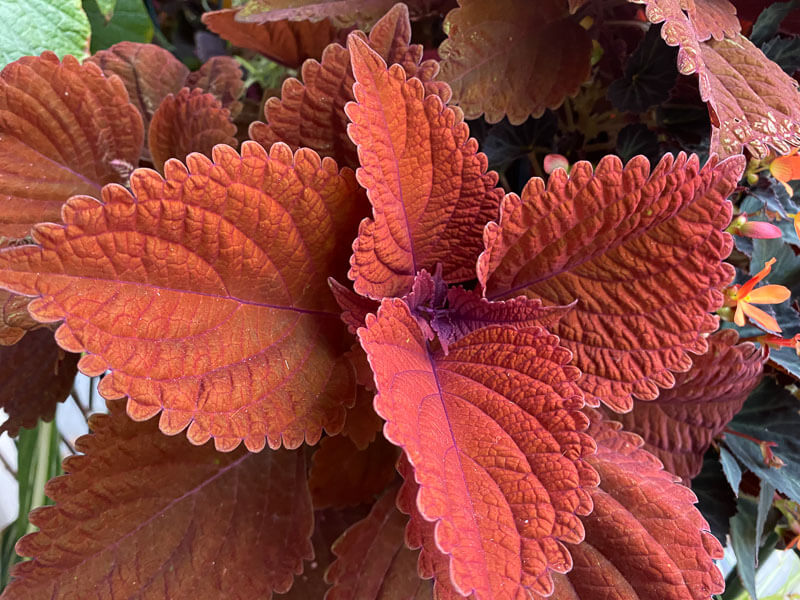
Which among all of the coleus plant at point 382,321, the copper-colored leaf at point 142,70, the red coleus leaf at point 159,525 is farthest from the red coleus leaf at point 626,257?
the copper-colored leaf at point 142,70

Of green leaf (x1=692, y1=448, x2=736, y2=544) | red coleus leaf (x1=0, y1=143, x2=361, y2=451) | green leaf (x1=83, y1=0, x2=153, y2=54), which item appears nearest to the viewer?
red coleus leaf (x1=0, y1=143, x2=361, y2=451)

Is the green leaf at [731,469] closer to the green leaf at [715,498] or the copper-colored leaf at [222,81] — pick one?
the green leaf at [715,498]

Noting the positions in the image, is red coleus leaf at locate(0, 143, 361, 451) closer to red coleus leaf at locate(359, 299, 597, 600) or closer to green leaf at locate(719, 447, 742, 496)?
red coleus leaf at locate(359, 299, 597, 600)

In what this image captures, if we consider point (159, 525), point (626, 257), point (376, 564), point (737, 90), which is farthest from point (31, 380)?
point (737, 90)

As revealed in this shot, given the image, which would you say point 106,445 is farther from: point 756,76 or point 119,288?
point 756,76

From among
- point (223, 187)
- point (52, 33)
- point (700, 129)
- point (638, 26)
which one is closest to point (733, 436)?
point (700, 129)

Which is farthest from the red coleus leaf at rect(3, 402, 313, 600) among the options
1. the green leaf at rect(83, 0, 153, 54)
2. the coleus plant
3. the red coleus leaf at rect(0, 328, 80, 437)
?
the green leaf at rect(83, 0, 153, 54)
